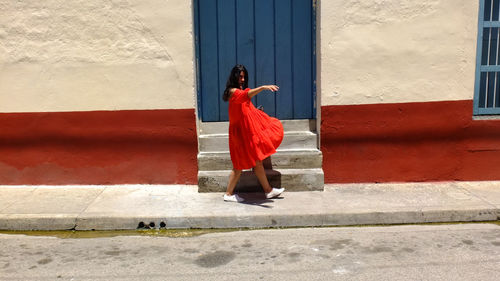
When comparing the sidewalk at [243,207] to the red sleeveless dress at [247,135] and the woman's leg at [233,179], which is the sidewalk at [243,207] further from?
the red sleeveless dress at [247,135]

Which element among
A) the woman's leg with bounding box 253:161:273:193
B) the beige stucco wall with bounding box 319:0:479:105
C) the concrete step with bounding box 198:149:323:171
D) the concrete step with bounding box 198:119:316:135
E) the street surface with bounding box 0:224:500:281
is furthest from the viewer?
the concrete step with bounding box 198:119:316:135

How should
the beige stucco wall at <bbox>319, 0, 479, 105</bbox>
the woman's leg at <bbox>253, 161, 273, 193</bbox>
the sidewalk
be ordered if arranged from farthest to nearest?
the beige stucco wall at <bbox>319, 0, 479, 105</bbox>
the woman's leg at <bbox>253, 161, 273, 193</bbox>
the sidewalk

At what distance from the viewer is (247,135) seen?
16.3ft

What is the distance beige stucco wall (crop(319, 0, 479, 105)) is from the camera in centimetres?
537

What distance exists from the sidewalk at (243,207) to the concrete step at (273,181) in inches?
4.3

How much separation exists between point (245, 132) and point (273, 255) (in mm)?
1572

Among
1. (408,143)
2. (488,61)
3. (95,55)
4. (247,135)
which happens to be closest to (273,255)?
(247,135)

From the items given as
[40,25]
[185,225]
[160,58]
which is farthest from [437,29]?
[40,25]

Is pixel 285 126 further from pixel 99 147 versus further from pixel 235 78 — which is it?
pixel 99 147

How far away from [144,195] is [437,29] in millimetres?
4060

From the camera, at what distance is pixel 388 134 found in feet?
18.3

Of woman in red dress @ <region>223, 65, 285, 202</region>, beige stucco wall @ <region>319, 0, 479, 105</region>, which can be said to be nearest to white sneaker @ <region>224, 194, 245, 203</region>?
woman in red dress @ <region>223, 65, 285, 202</region>

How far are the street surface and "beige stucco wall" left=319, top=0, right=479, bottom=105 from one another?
1.77 m

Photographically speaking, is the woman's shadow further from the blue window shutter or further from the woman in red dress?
the blue window shutter
